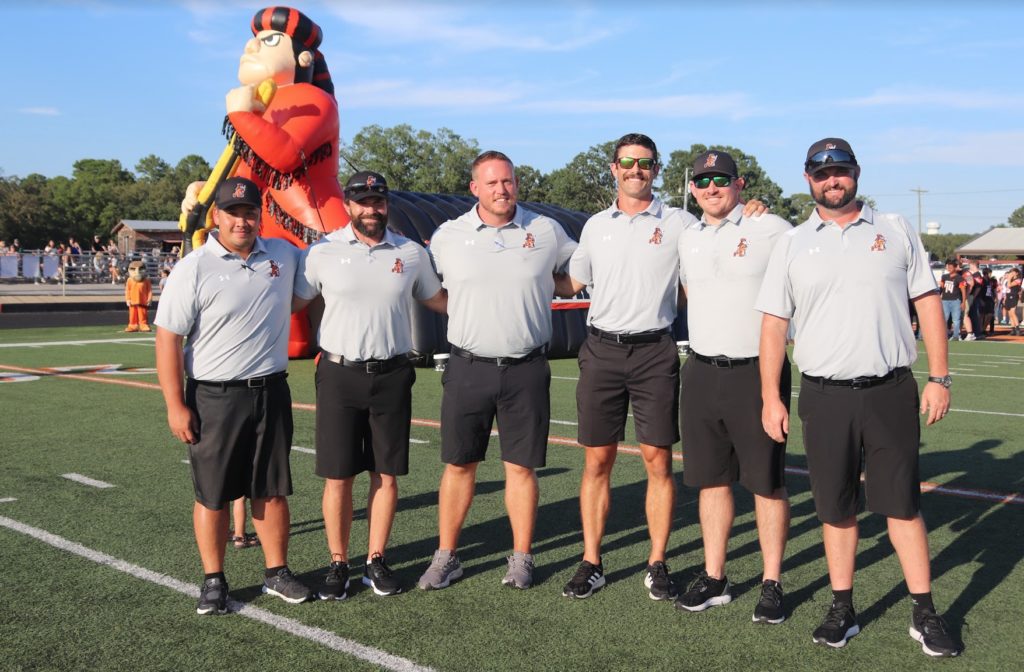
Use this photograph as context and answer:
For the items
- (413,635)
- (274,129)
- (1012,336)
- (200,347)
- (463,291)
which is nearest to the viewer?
(413,635)

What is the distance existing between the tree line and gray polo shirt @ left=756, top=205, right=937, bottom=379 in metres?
61.8

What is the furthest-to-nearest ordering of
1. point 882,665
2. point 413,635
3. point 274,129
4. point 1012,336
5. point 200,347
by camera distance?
point 1012,336
point 274,129
point 200,347
point 413,635
point 882,665

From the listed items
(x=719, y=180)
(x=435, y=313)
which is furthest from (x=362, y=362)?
(x=435, y=313)

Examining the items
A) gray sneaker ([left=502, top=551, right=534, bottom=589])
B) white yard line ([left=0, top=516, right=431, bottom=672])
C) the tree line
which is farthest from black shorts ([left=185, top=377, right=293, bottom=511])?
the tree line

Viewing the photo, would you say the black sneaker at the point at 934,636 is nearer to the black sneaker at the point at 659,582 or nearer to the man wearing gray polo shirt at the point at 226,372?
the black sneaker at the point at 659,582

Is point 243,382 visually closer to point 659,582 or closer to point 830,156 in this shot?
point 659,582

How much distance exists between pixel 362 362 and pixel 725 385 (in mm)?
1583

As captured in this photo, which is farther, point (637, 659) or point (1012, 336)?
point (1012, 336)

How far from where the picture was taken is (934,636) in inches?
145

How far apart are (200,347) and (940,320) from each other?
9.70 ft

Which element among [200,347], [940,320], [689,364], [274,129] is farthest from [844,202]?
[274,129]

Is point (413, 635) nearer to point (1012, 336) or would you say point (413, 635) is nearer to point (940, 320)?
point (940, 320)

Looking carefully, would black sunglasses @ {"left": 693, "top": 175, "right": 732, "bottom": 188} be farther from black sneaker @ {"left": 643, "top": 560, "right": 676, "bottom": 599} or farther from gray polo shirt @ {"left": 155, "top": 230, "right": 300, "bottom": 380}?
gray polo shirt @ {"left": 155, "top": 230, "right": 300, "bottom": 380}

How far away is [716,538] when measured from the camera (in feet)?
14.2
